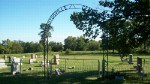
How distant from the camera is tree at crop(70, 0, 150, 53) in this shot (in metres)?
21.1

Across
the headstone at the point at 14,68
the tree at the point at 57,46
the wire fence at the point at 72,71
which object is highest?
the tree at the point at 57,46

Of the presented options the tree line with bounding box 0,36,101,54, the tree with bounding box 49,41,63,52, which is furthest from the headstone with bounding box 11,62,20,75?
the tree with bounding box 49,41,63,52

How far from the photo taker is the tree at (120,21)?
21078mm

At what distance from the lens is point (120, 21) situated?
21438 mm

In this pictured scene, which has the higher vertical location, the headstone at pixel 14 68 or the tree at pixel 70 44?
the tree at pixel 70 44

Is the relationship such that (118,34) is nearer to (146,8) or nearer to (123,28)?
(123,28)

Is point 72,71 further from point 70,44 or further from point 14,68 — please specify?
point 70,44

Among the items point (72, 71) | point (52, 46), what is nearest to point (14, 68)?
point (72, 71)

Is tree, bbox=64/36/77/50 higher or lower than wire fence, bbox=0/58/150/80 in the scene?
higher

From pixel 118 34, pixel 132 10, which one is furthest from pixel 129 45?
pixel 132 10

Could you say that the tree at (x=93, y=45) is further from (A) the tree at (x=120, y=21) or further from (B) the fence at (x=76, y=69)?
(A) the tree at (x=120, y=21)

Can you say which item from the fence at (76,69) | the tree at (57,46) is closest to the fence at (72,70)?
the fence at (76,69)

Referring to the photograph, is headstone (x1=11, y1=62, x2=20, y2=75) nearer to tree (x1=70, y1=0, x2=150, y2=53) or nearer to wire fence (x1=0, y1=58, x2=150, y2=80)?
wire fence (x1=0, y1=58, x2=150, y2=80)

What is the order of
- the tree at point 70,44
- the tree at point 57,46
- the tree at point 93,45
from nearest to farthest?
the tree at point 57,46
the tree at point 70,44
the tree at point 93,45
